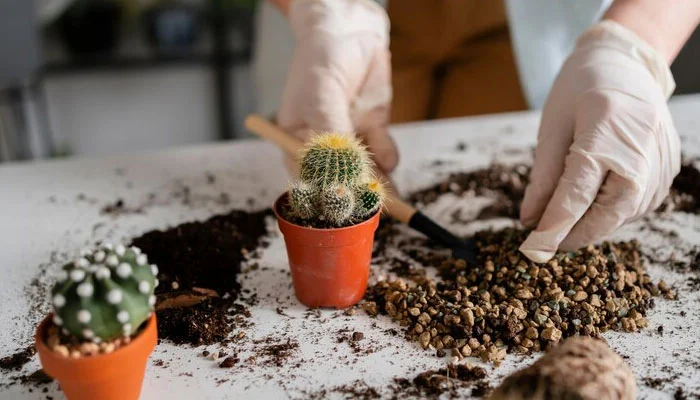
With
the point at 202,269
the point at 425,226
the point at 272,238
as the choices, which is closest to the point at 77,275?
the point at 202,269

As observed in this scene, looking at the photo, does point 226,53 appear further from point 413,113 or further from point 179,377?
point 179,377

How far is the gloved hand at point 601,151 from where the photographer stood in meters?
1.03

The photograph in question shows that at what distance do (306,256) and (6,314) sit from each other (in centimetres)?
50

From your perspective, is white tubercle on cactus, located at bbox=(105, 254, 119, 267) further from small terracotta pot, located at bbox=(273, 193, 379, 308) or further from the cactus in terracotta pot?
small terracotta pot, located at bbox=(273, 193, 379, 308)

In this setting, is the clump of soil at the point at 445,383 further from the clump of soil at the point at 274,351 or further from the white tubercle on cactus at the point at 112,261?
the white tubercle on cactus at the point at 112,261

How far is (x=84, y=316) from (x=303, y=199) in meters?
0.35

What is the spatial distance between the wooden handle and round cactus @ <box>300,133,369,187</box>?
0.20m

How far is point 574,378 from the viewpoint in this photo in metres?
0.67

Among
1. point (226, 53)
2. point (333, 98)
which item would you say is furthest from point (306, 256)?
point (226, 53)

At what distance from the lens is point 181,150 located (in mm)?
1605

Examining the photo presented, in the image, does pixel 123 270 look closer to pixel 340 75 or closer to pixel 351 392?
pixel 351 392

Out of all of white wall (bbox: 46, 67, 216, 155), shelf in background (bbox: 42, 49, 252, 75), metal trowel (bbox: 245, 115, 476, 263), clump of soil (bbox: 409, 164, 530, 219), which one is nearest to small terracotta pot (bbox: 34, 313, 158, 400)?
metal trowel (bbox: 245, 115, 476, 263)

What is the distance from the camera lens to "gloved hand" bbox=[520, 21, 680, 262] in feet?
3.39

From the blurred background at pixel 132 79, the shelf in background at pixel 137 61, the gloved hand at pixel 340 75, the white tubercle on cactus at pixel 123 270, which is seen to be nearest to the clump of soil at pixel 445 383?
the white tubercle on cactus at pixel 123 270
